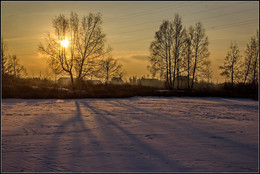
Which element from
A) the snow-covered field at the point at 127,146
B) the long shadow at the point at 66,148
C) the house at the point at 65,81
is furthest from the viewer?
the house at the point at 65,81

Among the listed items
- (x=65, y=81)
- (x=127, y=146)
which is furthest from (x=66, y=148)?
(x=65, y=81)

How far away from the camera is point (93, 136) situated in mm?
6633

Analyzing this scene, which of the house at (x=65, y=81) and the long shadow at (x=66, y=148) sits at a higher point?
the house at (x=65, y=81)

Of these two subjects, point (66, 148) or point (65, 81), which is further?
point (65, 81)

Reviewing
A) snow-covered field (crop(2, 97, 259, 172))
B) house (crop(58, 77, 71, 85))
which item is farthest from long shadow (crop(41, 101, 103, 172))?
house (crop(58, 77, 71, 85))

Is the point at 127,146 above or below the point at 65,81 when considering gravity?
below

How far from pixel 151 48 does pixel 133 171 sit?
26363 millimetres

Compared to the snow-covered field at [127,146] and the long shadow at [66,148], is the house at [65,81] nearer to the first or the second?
the snow-covered field at [127,146]

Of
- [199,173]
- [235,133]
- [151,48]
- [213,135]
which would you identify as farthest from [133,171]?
[151,48]

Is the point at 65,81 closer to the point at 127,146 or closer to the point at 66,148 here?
the point at 66,148

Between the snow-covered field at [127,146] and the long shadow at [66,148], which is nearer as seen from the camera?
the long shadow at [66,148]

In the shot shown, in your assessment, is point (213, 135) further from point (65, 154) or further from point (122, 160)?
point (65, 154)

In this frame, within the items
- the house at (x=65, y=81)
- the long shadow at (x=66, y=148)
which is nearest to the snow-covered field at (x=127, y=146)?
the long shadow at (x=66, y=148)

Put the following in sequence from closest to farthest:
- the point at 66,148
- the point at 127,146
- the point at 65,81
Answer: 1. the point at 66,148
2. the point at 127,146
3. the point at 65,81
